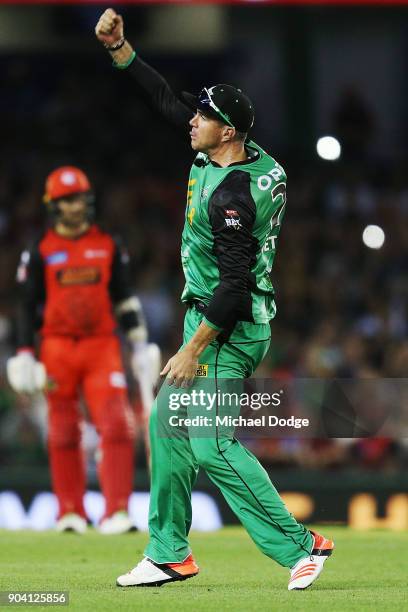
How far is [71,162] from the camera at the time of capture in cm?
1759

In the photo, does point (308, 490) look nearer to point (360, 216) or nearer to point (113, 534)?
point (113, 534)

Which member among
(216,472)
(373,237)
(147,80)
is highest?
(147,80)

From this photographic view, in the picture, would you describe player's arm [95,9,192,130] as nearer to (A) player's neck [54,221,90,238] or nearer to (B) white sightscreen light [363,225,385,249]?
(A) player's neck [54,221,90,238]

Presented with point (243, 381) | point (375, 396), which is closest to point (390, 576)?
point (375, 396)

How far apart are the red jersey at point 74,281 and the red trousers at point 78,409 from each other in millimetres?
112

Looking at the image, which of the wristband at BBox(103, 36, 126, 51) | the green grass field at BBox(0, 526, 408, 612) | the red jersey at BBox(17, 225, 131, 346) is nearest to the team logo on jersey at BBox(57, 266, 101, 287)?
the red jersey at BBox(17, 225, 131, 346)

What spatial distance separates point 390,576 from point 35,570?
1.67m

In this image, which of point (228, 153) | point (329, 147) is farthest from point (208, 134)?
point (329, 147)

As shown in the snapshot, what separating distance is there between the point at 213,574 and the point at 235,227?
1861 mm

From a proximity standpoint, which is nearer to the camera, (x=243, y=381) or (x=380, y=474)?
(x=243, y=381)

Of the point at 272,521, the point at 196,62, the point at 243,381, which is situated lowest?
the point at 272,521

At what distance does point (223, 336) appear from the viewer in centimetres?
623

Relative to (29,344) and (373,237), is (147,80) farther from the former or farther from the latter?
(373,237)

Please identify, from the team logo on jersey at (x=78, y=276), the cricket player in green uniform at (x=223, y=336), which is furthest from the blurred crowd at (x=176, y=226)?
the cricket player in green uniform at (x=223, y=336)
